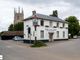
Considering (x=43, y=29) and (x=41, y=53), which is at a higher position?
(x=43, y=29)

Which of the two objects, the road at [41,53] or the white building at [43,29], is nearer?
the road at [41,53]

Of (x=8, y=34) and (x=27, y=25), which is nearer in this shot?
(x=27, y=25)

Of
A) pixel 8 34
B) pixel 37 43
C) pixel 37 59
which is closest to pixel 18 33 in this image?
pixel 8 34

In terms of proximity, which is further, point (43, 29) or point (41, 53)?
point (43, 29)

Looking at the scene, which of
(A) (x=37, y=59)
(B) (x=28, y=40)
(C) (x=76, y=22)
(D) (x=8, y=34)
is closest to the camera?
(A) (x=37, y=59)

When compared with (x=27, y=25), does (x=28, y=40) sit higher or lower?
lower

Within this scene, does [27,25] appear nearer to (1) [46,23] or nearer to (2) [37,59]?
(1) [46,23]

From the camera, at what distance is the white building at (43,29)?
52.5 metres

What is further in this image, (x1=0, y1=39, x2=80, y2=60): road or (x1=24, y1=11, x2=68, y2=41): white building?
(x1=24, y1=11, x2=68, y2=41): white building

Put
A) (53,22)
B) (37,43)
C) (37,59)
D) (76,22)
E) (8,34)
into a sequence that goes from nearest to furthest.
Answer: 1. (37,59)
2. (37,43)
3. (53,22)
4. (8,34)
5. (76,22)

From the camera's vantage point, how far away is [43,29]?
53.8 m

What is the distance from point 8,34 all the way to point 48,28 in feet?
109

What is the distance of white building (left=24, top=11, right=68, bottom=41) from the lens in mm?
52469

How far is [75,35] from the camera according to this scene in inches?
3563
